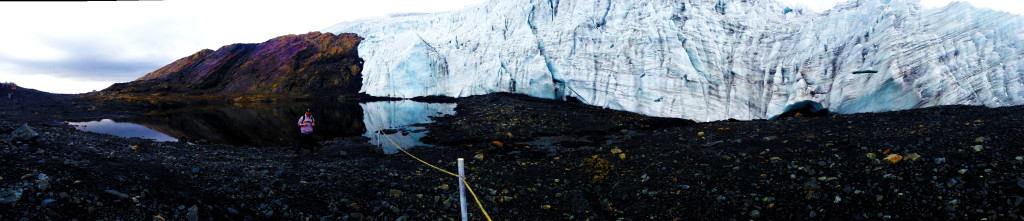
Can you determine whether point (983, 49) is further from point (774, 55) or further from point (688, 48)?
point (688, 48)

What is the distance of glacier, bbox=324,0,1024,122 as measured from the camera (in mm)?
11047

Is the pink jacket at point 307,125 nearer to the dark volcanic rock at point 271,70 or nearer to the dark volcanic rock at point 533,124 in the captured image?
the dark volcanic rock at point 533,124

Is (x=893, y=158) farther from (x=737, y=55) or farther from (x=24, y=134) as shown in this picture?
(x=24, y=134)

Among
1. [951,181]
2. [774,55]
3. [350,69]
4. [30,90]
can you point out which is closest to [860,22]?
[774,55]

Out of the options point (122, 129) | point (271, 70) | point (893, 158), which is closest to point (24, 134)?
point (893, 158)

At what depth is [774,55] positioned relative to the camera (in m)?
16.1

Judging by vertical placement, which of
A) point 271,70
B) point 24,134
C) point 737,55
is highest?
point 271,70

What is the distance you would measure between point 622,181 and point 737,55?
14039 mm

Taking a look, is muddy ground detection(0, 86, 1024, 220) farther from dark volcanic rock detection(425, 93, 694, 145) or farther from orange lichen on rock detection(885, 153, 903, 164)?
dark volcanic rock detection(425, 93, 694, 145)

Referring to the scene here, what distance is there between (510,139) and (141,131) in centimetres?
1795

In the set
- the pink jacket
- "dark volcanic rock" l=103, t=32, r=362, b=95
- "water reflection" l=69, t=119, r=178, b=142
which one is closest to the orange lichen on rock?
the pink jacket

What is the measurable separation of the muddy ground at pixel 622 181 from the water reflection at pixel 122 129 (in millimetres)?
9423

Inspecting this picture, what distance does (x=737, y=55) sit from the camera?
17406 mm

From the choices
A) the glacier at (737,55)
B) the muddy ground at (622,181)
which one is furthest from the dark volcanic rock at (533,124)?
the muddy ground at (622,181)
